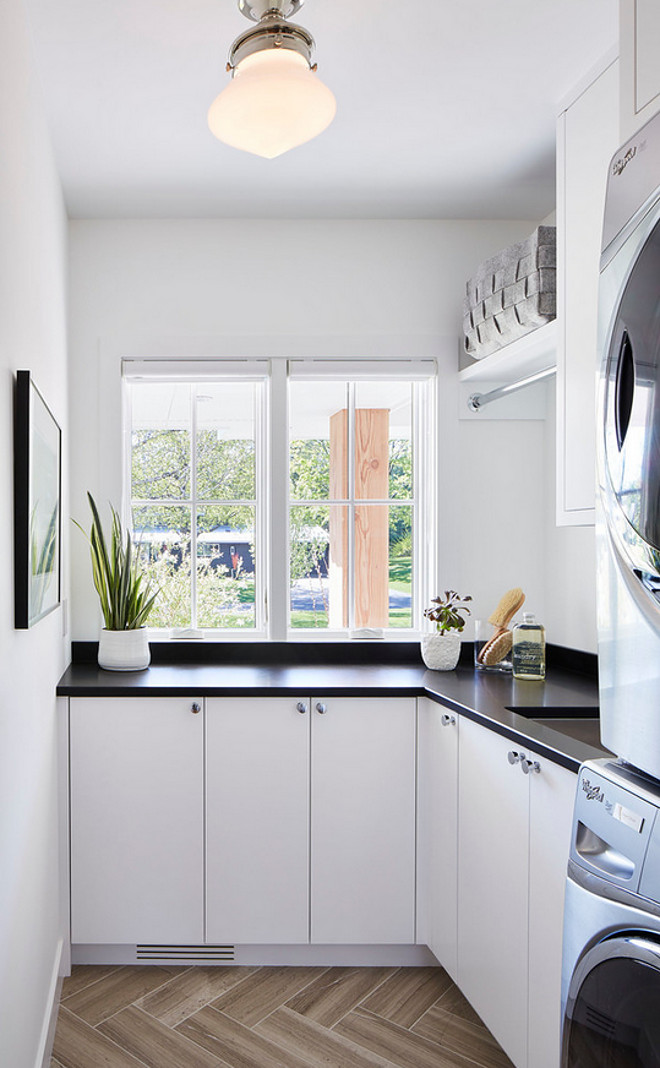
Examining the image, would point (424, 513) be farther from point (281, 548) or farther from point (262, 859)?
point (262, 859)

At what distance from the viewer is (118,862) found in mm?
2438

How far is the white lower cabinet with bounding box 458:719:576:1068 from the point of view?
5.34ft

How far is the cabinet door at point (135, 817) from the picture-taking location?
96.0 inches

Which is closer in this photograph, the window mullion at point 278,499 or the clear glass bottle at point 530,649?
the clear glass bottle at point 530,649

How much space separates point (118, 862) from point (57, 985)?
351mm

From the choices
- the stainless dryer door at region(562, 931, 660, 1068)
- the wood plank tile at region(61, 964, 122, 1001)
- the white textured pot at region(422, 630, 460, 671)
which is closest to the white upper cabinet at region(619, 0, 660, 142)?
the stainless dryer door at region(562, 931, 660, 1068)

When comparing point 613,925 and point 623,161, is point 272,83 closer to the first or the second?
point 623,161

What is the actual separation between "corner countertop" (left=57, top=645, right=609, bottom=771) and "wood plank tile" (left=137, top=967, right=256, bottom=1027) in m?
0.86

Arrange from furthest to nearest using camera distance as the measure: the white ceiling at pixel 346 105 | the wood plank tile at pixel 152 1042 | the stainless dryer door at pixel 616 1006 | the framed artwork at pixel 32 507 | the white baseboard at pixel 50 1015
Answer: the wood plank tile at pixel 152 1042 < the white baseboard at pixel 50 1015 < the white ceiling at pixel 346 105 < the framed artwork at pixel 32 507 < the stainless dryer door at pixel 616 1006

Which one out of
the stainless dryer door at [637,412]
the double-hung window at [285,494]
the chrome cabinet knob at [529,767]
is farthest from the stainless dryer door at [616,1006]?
the double-hung window at [285,494]

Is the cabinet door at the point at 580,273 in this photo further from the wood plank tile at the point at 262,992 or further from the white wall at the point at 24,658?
the wood plank tile at the point at 262,992

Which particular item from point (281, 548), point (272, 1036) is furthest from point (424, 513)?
point (272, 1036)

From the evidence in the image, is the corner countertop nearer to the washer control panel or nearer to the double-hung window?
the double-hung window

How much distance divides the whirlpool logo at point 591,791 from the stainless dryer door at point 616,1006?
0.17 m
